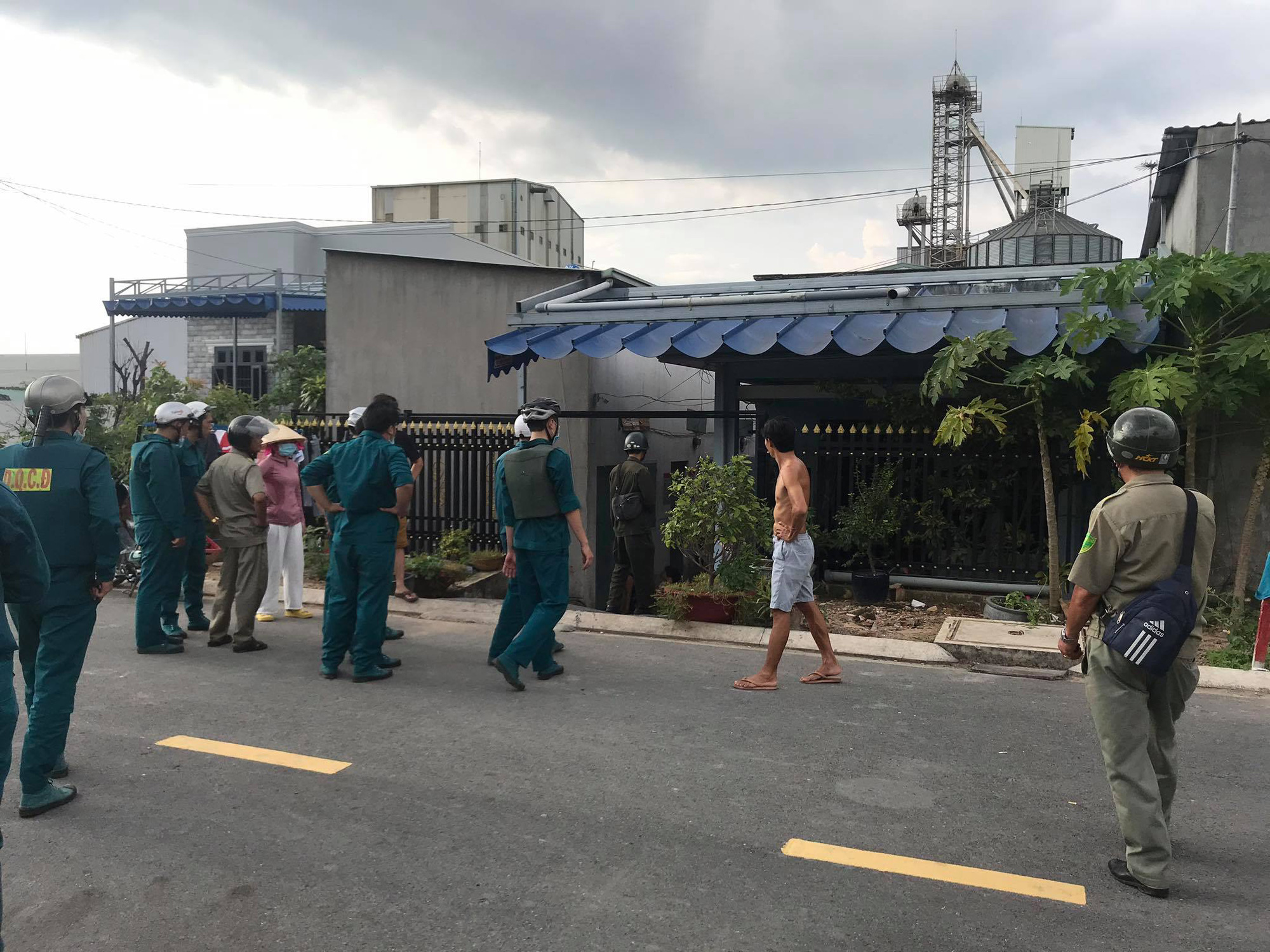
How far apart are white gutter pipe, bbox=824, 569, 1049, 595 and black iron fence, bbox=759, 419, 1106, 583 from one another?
0.22ft

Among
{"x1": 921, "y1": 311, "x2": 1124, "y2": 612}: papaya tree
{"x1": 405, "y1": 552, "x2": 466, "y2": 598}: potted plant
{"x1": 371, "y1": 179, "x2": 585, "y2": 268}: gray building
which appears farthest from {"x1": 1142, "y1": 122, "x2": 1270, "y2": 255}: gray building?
{"x1": 371, "y1": 179, "x2": 585, "y2": 268}: gray building

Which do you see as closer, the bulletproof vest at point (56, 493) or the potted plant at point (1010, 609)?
the bulletproof vest at point (56, 493)

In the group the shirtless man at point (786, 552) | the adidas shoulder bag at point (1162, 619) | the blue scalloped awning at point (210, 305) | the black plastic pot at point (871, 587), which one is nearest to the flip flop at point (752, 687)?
the shirtless man at point (786, 552)

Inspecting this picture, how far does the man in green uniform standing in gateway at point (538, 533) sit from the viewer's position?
636cm

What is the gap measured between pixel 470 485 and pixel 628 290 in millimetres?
3464

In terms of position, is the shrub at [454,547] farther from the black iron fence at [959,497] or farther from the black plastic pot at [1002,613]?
the black plastic pot at [1002,613]

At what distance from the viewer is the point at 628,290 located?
500 inches

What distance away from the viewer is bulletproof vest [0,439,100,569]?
4.64 metres

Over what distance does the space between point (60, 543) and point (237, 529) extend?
2.98m

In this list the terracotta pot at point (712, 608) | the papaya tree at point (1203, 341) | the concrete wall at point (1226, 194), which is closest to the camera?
the papaya tree at point (1203, 341)

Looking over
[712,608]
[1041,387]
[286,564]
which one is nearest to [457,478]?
[286,564]

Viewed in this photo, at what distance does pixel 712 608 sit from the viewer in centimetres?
851

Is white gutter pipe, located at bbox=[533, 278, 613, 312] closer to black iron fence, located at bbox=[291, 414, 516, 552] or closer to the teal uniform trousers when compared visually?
black iron fence, located at bbox=[291, 414, 516, 552]

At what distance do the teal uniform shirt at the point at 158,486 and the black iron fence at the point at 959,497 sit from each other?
6105mm
